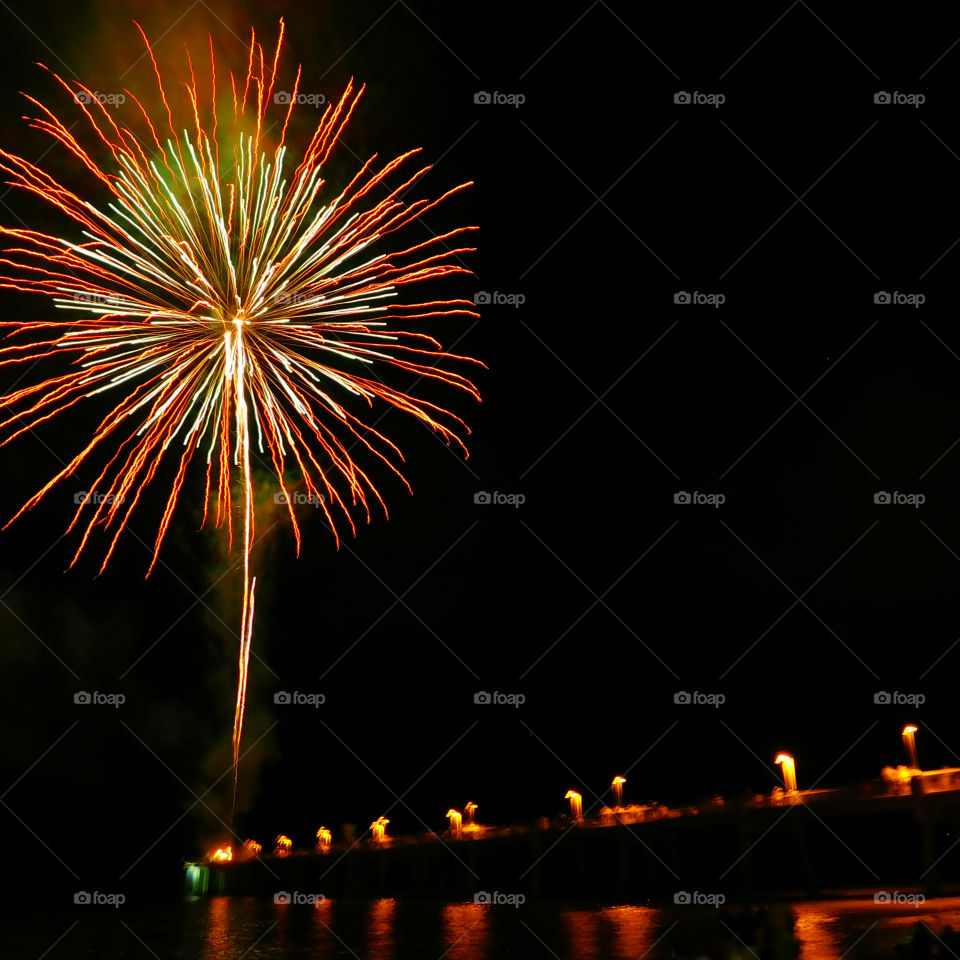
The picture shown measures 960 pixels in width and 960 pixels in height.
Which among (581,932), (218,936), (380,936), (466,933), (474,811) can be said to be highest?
(581,932)

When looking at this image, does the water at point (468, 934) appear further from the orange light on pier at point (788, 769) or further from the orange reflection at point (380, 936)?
the orange light on pier at point (788, 769)

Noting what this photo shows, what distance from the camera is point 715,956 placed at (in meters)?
11.9

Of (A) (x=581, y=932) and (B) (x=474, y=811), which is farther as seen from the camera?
(B) (x=474, y=811)

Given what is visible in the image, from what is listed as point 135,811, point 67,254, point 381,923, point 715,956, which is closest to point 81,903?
point 135,811

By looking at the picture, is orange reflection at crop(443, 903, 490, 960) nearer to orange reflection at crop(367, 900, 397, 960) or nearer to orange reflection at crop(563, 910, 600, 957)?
orange reflection at crop(367, 900, 397, 960)

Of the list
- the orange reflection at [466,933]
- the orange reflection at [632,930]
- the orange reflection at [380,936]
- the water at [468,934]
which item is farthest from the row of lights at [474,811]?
the orange reflection at [380,936]

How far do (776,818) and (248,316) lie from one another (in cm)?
3148

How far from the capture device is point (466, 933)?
29172mm

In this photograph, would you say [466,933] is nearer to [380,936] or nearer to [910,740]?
[380,936]

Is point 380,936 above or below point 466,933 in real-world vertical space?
below

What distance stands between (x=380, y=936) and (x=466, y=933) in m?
2.81

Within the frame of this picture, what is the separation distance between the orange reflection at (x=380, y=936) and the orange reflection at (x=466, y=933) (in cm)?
156

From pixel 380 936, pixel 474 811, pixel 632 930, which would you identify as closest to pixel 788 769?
pixel 632 930

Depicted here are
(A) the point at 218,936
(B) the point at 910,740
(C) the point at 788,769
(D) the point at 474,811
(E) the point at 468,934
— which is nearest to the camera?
(E) the point at 468,934
